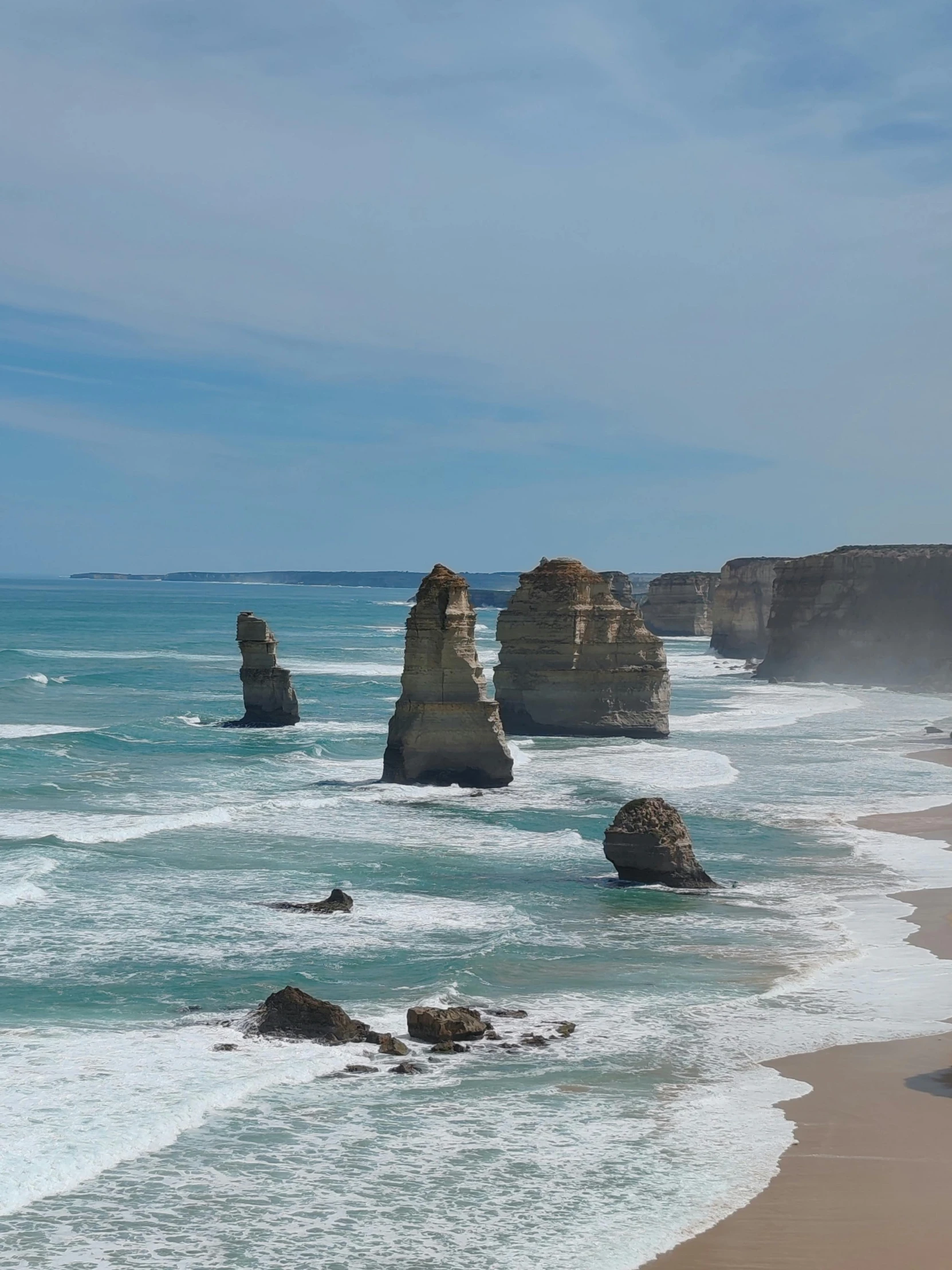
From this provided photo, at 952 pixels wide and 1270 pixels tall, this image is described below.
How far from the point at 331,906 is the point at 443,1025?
6882mm

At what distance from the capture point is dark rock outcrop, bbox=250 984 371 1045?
16484mm

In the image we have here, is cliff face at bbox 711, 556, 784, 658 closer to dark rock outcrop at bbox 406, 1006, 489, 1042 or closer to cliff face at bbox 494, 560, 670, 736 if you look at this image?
cliff face at bbox 494, 560, 670, 736

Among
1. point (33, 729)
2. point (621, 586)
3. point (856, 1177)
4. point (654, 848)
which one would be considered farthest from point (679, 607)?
point (856, 1177)

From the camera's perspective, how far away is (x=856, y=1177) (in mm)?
12859

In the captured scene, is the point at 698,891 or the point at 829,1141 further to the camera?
the point at 698,891

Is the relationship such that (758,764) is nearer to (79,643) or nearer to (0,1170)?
(0,1170)

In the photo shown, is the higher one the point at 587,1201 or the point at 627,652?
the point at 627,652

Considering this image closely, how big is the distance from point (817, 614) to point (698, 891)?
199 ft

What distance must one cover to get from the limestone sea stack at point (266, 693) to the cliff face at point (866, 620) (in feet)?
126

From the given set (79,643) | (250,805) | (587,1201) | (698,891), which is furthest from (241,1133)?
(79,643)

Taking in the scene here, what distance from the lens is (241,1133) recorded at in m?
13.9

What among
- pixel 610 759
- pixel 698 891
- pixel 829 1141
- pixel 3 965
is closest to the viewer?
pixel 829 1141

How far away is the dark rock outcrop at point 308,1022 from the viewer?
16484 millimetres

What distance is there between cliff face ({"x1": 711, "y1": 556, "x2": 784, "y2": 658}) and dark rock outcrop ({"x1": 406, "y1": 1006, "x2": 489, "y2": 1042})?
8726 cm
